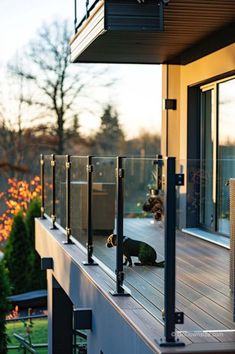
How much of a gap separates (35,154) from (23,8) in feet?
21.3

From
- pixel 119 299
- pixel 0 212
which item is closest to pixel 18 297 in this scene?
pixel 0 212

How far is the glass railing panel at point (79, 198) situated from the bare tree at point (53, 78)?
1929 cm

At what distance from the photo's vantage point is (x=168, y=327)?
13.7 ft

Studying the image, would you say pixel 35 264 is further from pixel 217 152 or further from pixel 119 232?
pixel 119 232

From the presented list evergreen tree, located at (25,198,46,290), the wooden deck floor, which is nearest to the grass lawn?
evergreen tree, located at (25,198,46,290)

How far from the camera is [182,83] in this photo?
38.1ft

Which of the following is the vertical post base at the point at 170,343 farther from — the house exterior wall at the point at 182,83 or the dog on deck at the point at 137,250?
the house exterior wall at the point at 182,83

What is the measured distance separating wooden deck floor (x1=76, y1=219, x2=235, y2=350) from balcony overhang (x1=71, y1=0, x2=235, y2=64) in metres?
2.66

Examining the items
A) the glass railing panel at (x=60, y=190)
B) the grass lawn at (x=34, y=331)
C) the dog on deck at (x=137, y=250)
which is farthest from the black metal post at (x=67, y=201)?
the grass lawn at (x=34, y=331)

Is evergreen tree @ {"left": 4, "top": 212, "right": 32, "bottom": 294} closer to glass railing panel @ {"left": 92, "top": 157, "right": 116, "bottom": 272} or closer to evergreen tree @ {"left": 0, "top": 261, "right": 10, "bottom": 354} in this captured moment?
evergreen tree @ {"left": 0, "top": 261, "right": 10, "bottom": 354}

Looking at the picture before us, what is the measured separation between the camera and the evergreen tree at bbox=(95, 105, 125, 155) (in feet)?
95.1

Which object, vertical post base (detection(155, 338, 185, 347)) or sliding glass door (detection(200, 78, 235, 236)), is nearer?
vertical post base (detection(155, 338, 185, 347))

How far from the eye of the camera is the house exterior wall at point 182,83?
373 inches

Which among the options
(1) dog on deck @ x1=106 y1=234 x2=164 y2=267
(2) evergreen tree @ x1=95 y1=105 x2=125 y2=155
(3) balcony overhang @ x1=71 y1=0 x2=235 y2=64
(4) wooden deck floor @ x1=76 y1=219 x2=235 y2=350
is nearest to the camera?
(4) wooden deck floor @ x1=76 y1=219 x2=235 y2=350
